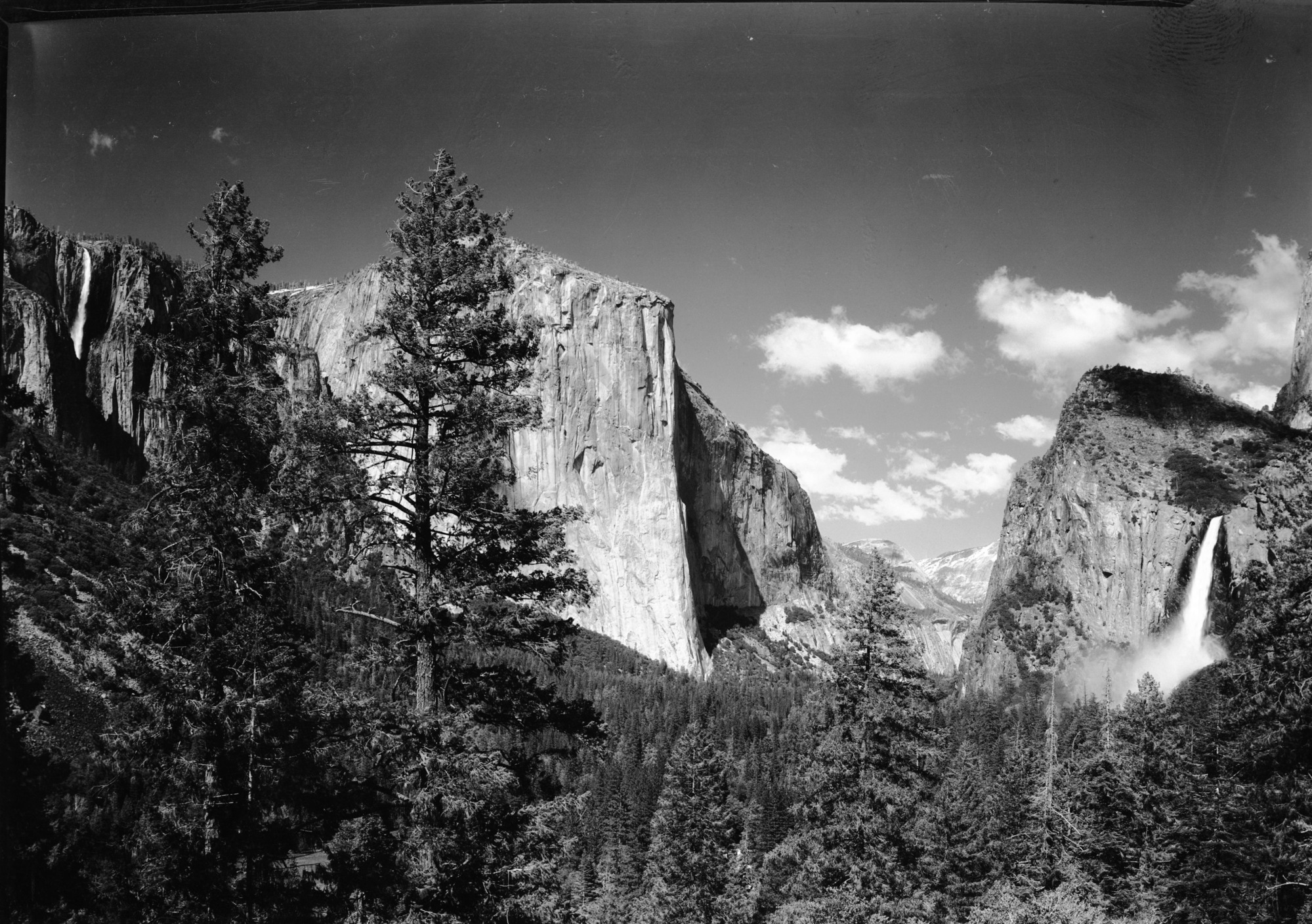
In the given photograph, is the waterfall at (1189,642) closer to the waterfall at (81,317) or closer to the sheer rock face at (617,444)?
the sheer rock face at (617,444)

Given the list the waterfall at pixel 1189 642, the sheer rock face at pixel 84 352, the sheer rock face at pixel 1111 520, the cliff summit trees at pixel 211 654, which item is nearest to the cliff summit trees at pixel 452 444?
the cliff summit trees at pixel 211 654

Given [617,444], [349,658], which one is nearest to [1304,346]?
[349,658]

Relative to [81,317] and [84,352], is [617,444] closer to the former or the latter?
[84,352]

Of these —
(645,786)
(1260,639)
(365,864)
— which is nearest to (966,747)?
(645,786)

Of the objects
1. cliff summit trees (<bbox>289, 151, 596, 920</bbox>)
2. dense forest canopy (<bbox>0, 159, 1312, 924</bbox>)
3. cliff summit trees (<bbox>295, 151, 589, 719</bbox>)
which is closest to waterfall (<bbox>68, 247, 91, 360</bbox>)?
dense forest canopy (<bbox>0, 159, 1312, 924</bbox>)

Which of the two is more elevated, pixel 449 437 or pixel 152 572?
pixel 449 437

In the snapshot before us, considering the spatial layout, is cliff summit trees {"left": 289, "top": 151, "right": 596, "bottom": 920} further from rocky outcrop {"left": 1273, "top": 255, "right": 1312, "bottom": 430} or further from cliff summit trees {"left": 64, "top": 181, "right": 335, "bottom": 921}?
rocky outcrop {"left": 1273, "top": 255, "right": 1312, "bottom": 430}

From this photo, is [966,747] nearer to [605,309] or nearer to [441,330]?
[441,330]
